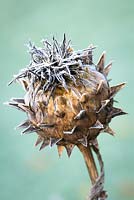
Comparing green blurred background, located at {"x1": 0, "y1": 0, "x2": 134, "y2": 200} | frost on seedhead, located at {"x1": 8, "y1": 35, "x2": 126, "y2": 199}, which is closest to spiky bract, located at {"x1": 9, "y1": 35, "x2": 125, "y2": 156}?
frost on seedhead, located at {"x1": 8, "y1": 35, "x2": 126, "y2": 199}

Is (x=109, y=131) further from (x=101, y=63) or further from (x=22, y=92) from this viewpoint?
(x=22, y=92)

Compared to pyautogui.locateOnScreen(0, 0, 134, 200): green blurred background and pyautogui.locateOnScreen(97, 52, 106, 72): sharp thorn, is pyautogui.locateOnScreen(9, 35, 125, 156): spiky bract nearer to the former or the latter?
pyautogui.locateOnScreen(97, 52, 106, 72): sharp thorn

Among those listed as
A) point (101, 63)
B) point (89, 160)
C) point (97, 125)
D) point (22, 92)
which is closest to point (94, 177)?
point (89, 160)

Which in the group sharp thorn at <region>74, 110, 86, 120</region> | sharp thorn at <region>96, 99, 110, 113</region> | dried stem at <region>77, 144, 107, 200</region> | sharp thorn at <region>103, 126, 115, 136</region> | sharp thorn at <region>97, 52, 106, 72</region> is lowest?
dried stem at <region>77, 144, 107, 200</region>

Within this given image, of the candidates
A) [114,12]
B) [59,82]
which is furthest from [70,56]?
[114,12]

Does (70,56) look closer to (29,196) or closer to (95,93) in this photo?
(95,93)
